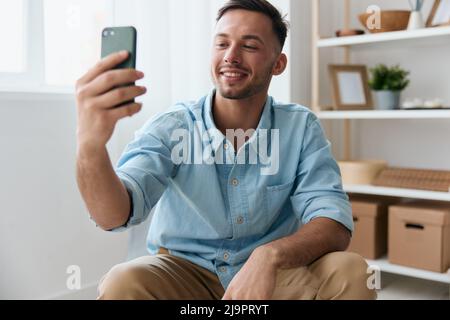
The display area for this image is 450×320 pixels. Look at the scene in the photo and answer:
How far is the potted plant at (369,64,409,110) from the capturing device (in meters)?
2.17

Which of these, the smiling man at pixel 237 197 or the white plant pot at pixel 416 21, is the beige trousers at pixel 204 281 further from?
the white plant pot at pixel 416 21

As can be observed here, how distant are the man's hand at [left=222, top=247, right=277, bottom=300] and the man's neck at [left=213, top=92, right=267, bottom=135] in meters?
0.39

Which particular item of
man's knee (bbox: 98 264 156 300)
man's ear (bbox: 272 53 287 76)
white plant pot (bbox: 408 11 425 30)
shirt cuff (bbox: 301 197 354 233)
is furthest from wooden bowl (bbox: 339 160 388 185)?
man's knee (bbox: 98 264 156 300)

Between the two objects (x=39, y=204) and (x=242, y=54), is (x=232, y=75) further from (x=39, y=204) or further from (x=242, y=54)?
(x=39, y=204)

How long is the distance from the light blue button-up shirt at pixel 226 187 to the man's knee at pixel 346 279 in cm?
12

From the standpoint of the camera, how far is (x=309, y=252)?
1.12 meters

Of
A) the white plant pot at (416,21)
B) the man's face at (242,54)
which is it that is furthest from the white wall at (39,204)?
the white plant pot at (416,21)

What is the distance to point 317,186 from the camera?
1255 millimetres

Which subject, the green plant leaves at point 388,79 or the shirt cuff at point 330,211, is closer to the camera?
the shirt cuff at point 330,211

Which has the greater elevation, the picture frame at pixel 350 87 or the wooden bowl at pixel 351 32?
the wooden bowl at pixel 351 32

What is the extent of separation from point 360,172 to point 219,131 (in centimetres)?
110

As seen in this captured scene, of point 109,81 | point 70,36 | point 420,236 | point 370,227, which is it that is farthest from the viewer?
point 370,227

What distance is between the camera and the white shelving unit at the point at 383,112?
1960 mm

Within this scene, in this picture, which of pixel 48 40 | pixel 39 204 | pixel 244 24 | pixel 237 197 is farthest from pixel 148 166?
pixel 48 40
